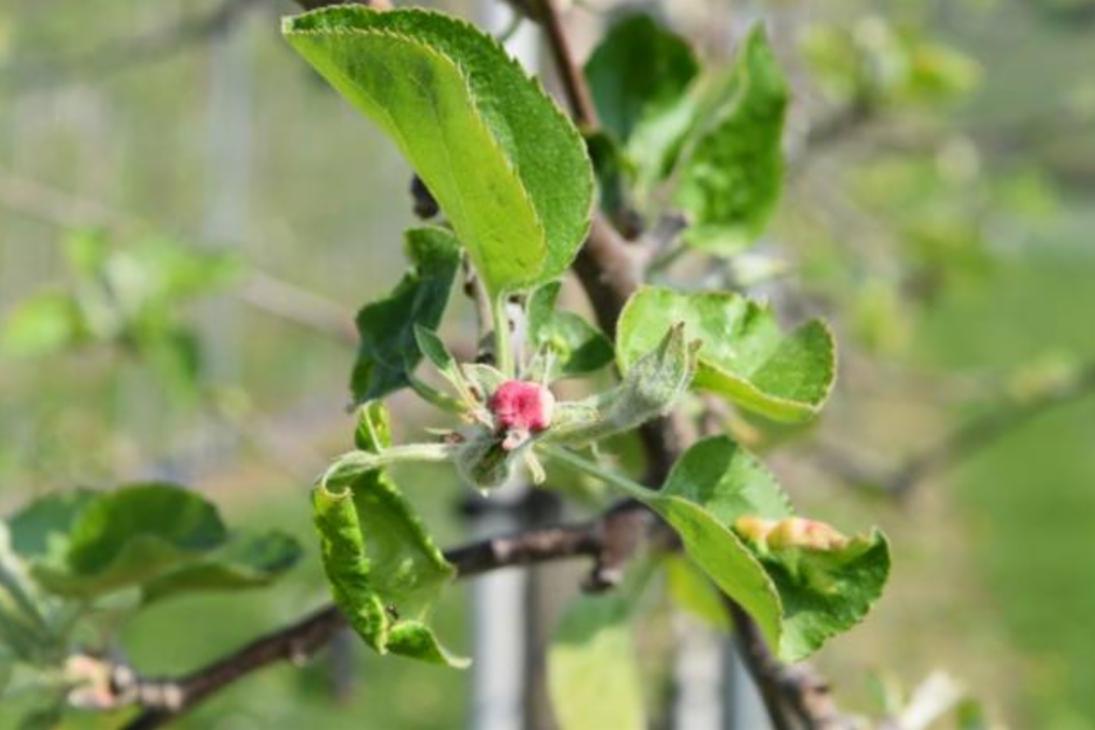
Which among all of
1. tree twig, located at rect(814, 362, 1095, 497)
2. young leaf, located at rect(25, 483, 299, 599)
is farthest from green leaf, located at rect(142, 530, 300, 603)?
tree twig, located at rect(814, 362, 1095, 497)

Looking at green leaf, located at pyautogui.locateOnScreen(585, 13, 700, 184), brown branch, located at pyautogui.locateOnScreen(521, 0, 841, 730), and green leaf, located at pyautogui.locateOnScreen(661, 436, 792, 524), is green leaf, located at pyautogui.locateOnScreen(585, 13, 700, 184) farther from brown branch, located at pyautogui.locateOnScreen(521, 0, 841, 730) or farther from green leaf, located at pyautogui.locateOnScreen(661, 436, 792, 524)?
green leaf, located at pyautogui.locateOnScreen(661, 436, 792, 524)

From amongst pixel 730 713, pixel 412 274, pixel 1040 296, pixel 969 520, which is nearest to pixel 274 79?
pixel 969 520

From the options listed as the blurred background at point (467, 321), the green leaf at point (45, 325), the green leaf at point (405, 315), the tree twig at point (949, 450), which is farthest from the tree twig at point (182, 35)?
the green leaf at point (405, 315)

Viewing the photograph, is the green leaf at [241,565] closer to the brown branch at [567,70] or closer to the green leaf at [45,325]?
the brown branch at [567,70]

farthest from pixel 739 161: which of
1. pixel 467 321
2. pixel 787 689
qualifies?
pixel 467 321

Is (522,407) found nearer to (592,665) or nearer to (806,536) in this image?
(806,536)
